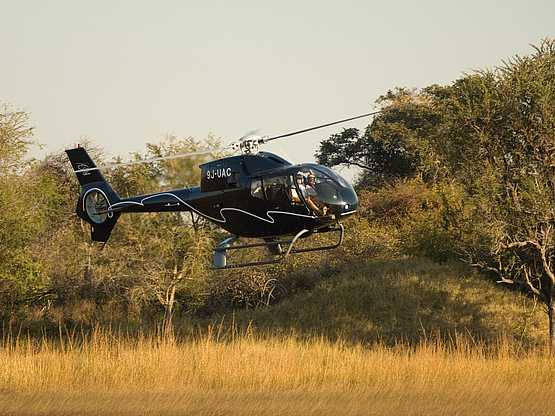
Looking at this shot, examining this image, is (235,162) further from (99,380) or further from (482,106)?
(482,106)

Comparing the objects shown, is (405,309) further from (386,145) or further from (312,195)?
(386,145)

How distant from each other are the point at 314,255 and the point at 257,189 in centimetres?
2333

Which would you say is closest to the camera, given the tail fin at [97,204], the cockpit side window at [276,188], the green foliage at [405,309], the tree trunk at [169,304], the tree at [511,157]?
the cockpit side window at [276,188]

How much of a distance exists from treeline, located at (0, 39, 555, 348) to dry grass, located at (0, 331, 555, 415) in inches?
172

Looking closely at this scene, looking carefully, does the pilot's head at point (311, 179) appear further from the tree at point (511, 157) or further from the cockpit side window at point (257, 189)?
the tree at point (511, 157)

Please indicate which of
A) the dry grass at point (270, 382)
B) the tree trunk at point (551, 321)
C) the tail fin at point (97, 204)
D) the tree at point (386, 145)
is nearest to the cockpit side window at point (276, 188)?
the dry grass at point (270, 382)

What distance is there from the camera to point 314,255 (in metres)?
45.8

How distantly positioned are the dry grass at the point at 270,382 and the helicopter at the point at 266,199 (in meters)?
3.12

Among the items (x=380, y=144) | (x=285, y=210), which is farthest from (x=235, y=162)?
(x=380, y=144)

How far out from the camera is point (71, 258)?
137 ft

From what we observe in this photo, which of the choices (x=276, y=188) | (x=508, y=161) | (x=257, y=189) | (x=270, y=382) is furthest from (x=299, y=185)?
(x=508, y=161)

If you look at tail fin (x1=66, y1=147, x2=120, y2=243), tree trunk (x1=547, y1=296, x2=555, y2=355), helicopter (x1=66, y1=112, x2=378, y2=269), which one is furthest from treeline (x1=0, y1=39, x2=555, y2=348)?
helicopter (x1=66, y1=112, x2=378, y2=269)

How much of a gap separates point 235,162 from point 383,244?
2325 cm

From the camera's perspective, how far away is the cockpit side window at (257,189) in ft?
74.0
